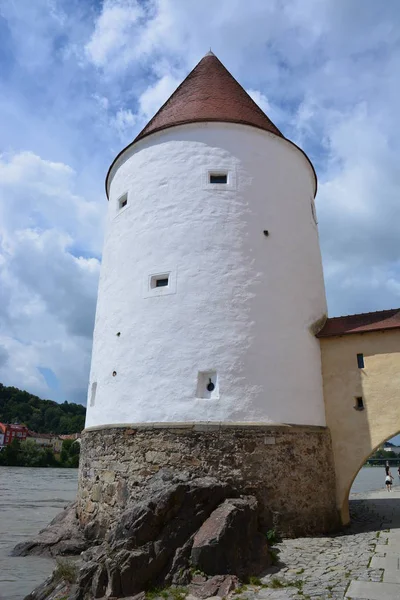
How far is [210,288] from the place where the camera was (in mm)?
8977

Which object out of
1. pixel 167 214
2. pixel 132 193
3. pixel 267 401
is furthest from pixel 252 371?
pixel 132 193

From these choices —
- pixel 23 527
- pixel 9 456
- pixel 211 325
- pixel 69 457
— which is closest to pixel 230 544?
pixel 211 325

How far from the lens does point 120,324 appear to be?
→ 9500 millimetres

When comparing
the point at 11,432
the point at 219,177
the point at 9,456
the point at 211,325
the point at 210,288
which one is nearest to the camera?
the point at 211,325

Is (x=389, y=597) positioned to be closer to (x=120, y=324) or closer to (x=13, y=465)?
(x=120, y=324)

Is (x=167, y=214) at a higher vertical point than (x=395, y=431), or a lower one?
higher

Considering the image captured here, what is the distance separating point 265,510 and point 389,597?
295 centimetres

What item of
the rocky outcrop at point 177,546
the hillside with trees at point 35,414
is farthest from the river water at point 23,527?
the hillside with trees at point 35,414

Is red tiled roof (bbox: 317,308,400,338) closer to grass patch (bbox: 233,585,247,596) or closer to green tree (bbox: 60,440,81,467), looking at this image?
grass patch (bbox: 233,585,247,596)

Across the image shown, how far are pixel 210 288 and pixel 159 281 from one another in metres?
1.09

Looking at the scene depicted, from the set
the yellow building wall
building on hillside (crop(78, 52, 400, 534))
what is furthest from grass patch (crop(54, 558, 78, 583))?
the yellow building wall

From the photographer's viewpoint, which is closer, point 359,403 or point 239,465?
point 239,465

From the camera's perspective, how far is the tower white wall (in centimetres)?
849

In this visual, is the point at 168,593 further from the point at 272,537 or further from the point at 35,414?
the point at 35,414
